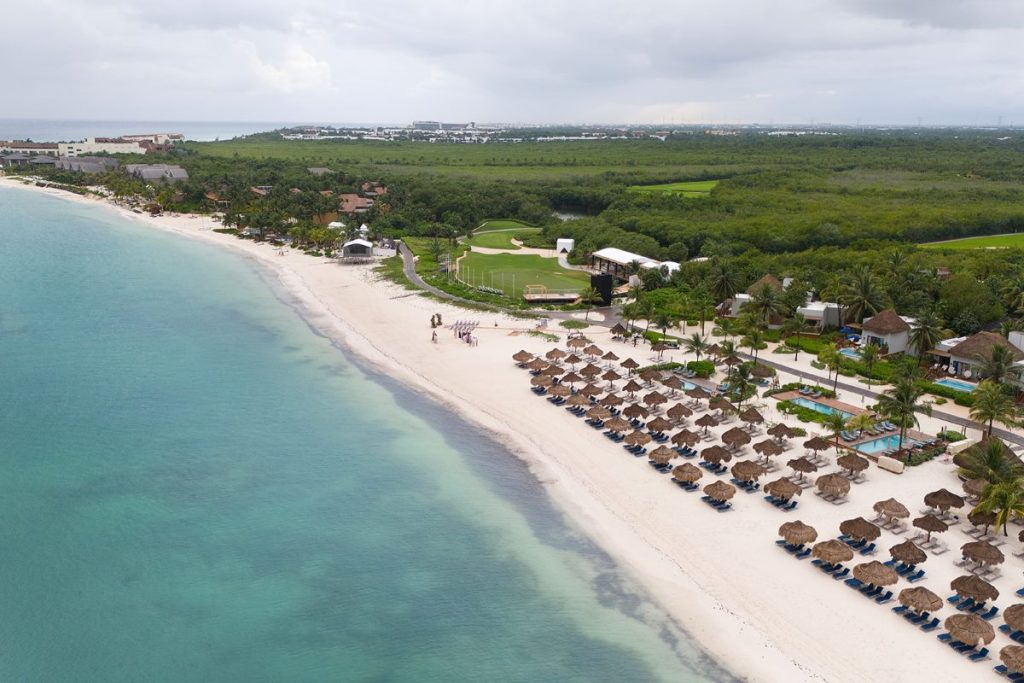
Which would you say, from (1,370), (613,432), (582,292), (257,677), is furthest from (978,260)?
(1,370)

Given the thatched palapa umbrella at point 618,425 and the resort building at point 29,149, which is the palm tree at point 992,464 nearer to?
the thatched palapa umbrella at point 618,425

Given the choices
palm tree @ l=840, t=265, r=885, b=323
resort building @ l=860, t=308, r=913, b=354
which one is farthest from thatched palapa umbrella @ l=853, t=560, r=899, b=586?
palm tree @ l=840, t=265, r=885, b=323

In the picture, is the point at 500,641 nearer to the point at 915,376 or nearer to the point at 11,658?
the point at 11,658

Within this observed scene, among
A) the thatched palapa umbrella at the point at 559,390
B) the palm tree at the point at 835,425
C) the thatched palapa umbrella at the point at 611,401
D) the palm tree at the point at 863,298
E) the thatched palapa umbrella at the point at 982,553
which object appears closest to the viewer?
the thatched palapa umbrella at the point at 982,553

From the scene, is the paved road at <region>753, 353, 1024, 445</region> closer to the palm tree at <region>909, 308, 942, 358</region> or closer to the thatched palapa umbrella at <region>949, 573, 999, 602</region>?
the palm tree at <region>909, 308, 942, 358</region>

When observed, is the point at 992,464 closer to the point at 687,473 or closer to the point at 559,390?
the point at 687,473

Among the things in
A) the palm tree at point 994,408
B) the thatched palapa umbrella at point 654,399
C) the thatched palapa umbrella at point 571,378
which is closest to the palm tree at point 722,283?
the thatched palapa umbrella at point 571,378
